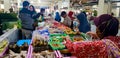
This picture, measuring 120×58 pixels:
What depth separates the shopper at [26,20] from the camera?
7266 mm

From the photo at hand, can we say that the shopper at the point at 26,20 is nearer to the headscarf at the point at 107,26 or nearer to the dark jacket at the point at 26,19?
the dark jacket at the point at 26,19

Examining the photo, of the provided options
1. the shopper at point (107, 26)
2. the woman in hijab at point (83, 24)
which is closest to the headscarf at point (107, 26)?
the shopper at point (107, 26)

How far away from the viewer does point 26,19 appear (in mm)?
7324

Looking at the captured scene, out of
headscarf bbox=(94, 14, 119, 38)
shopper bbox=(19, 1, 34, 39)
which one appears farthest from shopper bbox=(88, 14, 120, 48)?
shopper bbox=(19, 1, 34, 39)

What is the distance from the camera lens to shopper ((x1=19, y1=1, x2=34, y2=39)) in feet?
23.8

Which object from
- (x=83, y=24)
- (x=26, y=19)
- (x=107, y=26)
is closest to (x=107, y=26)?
(x=107, y=26)

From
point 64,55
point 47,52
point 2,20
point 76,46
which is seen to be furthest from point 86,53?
point 2,20

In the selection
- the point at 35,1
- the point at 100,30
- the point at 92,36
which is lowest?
the point at 35,1

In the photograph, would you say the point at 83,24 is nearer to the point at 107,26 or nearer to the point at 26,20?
the point at 26,20

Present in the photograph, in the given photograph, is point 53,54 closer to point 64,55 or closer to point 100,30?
point 64,55

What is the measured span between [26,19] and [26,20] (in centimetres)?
3

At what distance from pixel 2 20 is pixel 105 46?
5.78m

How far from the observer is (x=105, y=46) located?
2.82 metres

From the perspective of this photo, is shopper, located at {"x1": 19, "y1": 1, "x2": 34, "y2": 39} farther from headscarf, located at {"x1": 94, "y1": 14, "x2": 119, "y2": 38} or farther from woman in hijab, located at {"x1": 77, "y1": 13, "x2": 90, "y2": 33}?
headscarf, located at {"x1": 94, "y1": 14, "x2": 119, "y2": 38}
